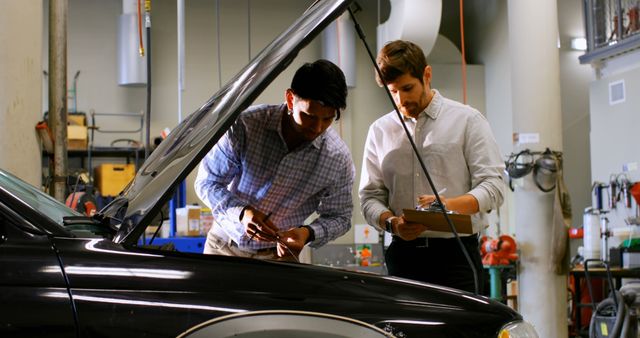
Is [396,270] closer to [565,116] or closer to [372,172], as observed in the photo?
[372,172]

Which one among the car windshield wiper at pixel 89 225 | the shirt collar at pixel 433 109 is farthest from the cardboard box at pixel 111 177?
the car windshield wiper at pixel 89 225

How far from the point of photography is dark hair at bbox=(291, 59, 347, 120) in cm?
243

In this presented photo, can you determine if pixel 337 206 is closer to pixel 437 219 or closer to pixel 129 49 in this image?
pixel 437 219

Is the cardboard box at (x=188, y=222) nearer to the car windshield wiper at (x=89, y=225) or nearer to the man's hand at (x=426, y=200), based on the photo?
the man's hand at (x=426, y=200)

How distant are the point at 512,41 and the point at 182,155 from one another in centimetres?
574

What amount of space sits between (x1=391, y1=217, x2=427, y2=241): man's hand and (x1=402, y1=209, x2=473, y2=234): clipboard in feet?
0.24

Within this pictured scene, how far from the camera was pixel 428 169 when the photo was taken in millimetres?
2744

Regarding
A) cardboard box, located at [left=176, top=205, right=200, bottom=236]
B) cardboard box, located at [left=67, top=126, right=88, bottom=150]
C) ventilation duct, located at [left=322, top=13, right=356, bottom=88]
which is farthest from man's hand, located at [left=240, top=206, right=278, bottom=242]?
ventilation duct, located at [left=322, top=13, right=356, bottom=88]

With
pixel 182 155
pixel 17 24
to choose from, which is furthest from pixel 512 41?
pixel 182 155

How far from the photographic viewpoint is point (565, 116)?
11.2 m

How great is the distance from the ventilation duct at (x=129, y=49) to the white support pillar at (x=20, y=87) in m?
5.81

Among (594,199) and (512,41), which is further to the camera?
(594,199)

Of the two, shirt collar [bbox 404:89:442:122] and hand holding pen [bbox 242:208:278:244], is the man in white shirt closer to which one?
Result: shirt collar [bbox 404:89:442:122]

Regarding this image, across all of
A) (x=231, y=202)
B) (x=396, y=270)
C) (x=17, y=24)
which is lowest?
(x=396, y=270)
